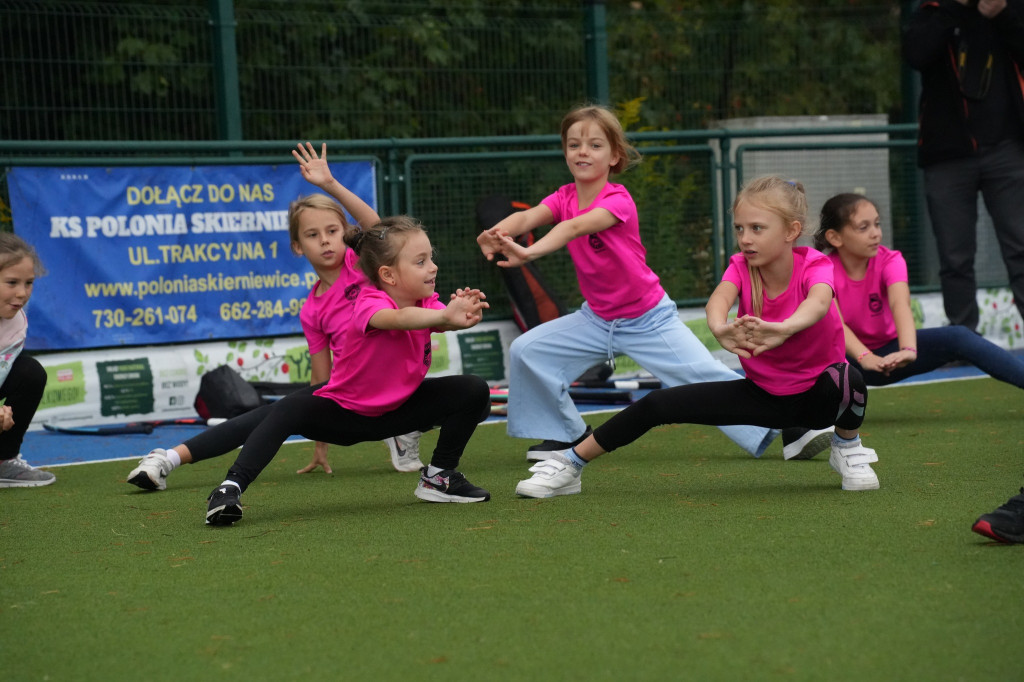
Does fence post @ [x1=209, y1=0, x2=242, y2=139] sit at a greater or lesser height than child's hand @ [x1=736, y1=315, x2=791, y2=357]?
greater

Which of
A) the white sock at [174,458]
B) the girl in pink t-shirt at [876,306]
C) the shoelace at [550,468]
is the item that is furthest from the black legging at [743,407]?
the white sock at [174,458]

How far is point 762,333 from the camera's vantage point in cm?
460

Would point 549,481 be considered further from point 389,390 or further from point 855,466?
point 855,466

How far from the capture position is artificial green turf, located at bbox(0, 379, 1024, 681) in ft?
9.32

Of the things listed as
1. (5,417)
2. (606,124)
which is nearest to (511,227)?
(606,124)

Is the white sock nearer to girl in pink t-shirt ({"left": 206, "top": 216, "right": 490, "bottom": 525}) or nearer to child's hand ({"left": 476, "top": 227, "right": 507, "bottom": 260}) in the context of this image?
girl in pink t-shirt ({"left": 206, "top": 216, "right": 490, "bottom": 525})

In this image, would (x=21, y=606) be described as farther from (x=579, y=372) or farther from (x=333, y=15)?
(x=333, y=15)

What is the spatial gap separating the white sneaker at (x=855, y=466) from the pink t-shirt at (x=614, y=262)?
1.34 metres

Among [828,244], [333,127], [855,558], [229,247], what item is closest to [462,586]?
[855,558]

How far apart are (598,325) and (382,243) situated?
1.41 m

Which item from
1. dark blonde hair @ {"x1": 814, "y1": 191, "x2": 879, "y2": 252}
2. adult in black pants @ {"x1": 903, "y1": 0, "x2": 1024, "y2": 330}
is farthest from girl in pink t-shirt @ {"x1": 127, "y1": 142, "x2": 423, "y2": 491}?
adult in black pants @ {"x1": 903, "y1": 0, "x2": 1024, "y2": 330}

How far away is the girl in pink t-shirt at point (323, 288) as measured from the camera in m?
5.66

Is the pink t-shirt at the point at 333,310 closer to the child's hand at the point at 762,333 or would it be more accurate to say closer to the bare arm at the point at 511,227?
the bare arm at the point at 511,227

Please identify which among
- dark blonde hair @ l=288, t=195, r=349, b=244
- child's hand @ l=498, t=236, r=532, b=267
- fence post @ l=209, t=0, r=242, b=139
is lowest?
child's hand @ l=498, t=236, r=532, b=267
